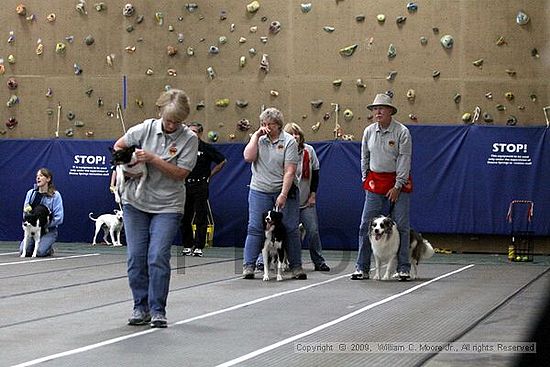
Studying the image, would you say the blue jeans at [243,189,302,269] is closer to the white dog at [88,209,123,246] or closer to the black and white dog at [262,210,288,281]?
the black and white dog at [262,210,288,281]

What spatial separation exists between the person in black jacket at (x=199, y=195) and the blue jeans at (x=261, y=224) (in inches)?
153

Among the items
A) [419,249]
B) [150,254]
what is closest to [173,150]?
[150,254]

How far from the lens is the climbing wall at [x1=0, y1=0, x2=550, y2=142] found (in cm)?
1641

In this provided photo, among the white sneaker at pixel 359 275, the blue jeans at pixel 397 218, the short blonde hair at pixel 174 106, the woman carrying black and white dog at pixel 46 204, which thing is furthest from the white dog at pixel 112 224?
the short blonde hair at pixel 174 106

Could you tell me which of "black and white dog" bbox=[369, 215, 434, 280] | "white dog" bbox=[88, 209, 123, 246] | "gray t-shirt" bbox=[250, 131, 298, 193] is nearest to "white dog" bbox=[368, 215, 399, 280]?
"black and white dog" bbox=[369, 215, 434, 280]

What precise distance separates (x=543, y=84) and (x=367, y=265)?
632cm

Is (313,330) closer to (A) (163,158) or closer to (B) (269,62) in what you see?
(A) (163,158)

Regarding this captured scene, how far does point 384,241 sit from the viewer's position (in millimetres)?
10781

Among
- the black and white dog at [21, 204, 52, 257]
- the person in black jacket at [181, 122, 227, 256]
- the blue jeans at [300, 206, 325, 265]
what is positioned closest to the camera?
the blue jeans at [300, 206, 325, 265]

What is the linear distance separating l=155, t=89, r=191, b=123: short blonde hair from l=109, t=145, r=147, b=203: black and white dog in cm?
Answer: 33

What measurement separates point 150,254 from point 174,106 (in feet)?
3.42

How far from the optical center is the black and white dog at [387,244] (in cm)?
1072

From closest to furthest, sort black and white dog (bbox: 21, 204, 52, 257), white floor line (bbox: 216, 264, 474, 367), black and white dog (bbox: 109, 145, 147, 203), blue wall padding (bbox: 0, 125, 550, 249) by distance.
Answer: white floor line (bbox: 216, 264, 474, 367) < black and white dog (bbox: 109, 145, 147, 203) < black and white dog (bbox: 21, 204, 52, 257) < blue wall padding (bbox: 0, 125, 550, 249)

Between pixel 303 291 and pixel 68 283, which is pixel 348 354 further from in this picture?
pixel 68 283
